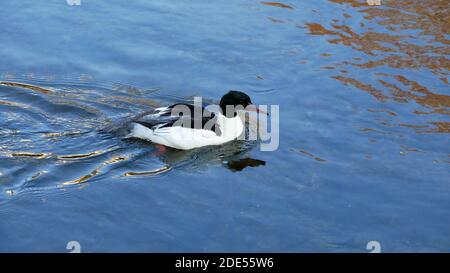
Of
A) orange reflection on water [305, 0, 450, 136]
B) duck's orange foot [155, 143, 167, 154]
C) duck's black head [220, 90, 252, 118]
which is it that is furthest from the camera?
orange reflection on water [305, 0, 450, 136]

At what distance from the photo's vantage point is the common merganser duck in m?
10.9

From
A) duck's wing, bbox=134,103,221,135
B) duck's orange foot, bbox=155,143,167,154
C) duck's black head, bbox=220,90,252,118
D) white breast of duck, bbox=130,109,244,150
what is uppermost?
duck's black head, bbox=220,90,252,118

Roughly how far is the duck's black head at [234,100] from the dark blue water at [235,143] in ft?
1.91

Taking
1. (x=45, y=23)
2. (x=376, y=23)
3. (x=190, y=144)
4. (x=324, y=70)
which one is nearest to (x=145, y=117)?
(x=190, y=144)

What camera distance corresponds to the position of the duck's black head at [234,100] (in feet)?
36.9

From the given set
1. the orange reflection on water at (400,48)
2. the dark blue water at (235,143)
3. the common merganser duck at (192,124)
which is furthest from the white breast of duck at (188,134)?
the orange reflection on water at (400,48)

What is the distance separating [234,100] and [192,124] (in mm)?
737

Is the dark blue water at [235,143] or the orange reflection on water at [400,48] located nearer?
the dark blue water at [235,143]

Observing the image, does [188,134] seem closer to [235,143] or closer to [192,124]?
[192,124]

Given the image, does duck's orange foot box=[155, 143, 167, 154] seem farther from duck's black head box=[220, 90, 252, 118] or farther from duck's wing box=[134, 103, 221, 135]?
duck's black head box=[220, 90, 252, 118]

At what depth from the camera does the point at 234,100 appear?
11273 mm

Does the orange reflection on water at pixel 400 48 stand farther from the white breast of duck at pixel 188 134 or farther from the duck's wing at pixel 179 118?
the duck's wing at pixel 179 118

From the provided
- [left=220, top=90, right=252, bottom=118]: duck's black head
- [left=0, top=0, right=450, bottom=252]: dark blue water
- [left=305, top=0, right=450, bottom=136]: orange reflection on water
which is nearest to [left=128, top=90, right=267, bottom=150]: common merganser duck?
[left=220, top=90, right=252, bottom=118]: duck's black head
